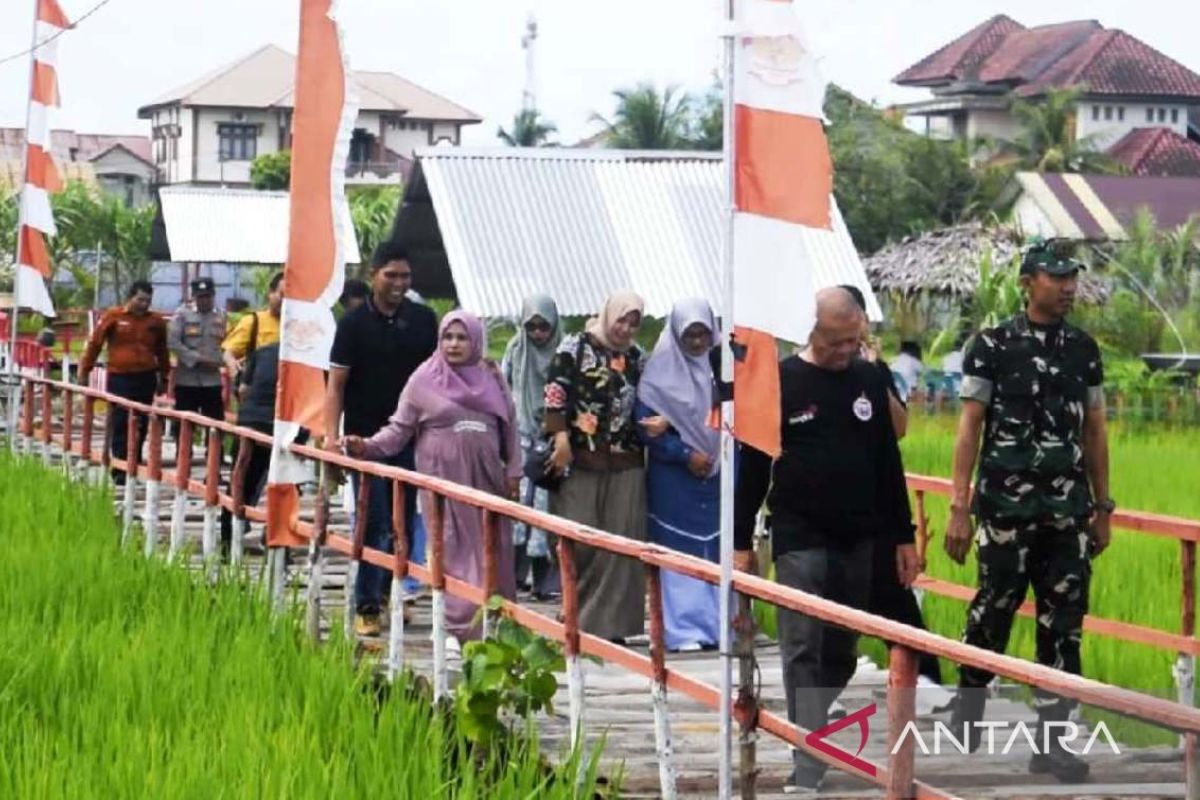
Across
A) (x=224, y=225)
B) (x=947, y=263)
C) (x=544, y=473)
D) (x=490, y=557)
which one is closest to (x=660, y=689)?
(x=490, y=557)

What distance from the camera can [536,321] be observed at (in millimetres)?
Answer: 11828

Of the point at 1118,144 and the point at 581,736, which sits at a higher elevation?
the point at 1118,144

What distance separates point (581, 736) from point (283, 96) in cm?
10721

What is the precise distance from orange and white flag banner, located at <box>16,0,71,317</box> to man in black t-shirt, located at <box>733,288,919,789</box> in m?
12.0

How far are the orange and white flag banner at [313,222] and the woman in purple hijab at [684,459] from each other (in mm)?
1317

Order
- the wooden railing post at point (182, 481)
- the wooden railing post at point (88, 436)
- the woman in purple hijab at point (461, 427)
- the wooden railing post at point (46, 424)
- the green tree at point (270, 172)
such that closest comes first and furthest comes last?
the woman in purple hijab at point (461, 427)
the wooden railing post at point (182, 481)
the wooden railing post at point (88, 436)
the wooden railing post at point (46, 424)
the green tree at point (270, 172)

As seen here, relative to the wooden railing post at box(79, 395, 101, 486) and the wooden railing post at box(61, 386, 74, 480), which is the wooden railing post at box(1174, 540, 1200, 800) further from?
the wooden railing post at box(61, 386, 74, 480)

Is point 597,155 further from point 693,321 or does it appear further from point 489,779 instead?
point 489,779

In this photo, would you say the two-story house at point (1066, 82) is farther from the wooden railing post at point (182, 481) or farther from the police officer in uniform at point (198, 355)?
the wooden railing post at point (182, 481)

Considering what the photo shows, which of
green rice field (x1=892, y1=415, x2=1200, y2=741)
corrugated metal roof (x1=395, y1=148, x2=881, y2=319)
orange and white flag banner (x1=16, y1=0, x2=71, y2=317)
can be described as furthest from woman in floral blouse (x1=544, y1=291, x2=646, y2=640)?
orange and white flag banner (x1=16, y1=0, x2=71, y2=317)

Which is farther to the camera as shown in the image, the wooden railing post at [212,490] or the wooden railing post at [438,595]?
the wooden railing post at [212,490]

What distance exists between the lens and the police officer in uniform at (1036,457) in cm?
753

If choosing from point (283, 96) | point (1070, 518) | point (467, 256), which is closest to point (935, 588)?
point (1070, 518)

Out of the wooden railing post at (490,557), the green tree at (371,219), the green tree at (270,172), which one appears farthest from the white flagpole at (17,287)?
the green tree at (270,172)
